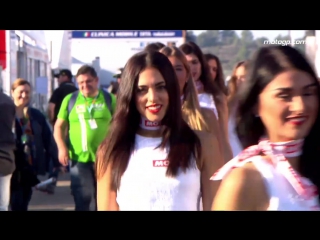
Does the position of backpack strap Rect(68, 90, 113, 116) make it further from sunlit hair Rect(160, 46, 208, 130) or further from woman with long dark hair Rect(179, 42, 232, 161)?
sunlit hair Rect(160, 46, 208, 130)

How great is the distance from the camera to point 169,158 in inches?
124

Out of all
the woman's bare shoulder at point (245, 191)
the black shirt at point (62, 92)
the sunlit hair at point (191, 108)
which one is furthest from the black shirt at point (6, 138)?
the black shirt at point (62, 92)

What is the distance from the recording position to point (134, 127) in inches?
131

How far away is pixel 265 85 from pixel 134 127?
1.19 m

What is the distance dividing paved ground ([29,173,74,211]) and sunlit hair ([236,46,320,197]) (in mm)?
6516

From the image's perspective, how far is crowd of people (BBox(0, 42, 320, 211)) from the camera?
85.3 inches

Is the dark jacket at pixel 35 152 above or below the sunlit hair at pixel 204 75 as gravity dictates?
below

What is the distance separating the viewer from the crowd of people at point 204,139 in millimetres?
2166

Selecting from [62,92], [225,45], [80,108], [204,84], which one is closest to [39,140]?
[80,108]

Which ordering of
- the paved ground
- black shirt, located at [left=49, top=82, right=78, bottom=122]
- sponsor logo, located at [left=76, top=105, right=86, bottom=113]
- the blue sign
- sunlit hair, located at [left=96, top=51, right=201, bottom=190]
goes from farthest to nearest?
1. the blue sign
2. black shirt, located at [left=49, top=82, right=78, bottom=122]
3. the paved ground
4. sponsor logo, located at [left=76, top=105, right=86, bottom=113]
5. sunlit hair, located at [left=96, top=51, right=201, bottom=190]

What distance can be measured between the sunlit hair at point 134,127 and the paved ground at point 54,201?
5.46 metres

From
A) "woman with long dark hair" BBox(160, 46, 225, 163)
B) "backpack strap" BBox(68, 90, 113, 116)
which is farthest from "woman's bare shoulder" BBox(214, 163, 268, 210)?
"backpack strap" BBox(68, 90, 113, 116)

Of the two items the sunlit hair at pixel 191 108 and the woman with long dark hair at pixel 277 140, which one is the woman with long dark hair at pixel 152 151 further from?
the sunlit hair at pixel 191 108
